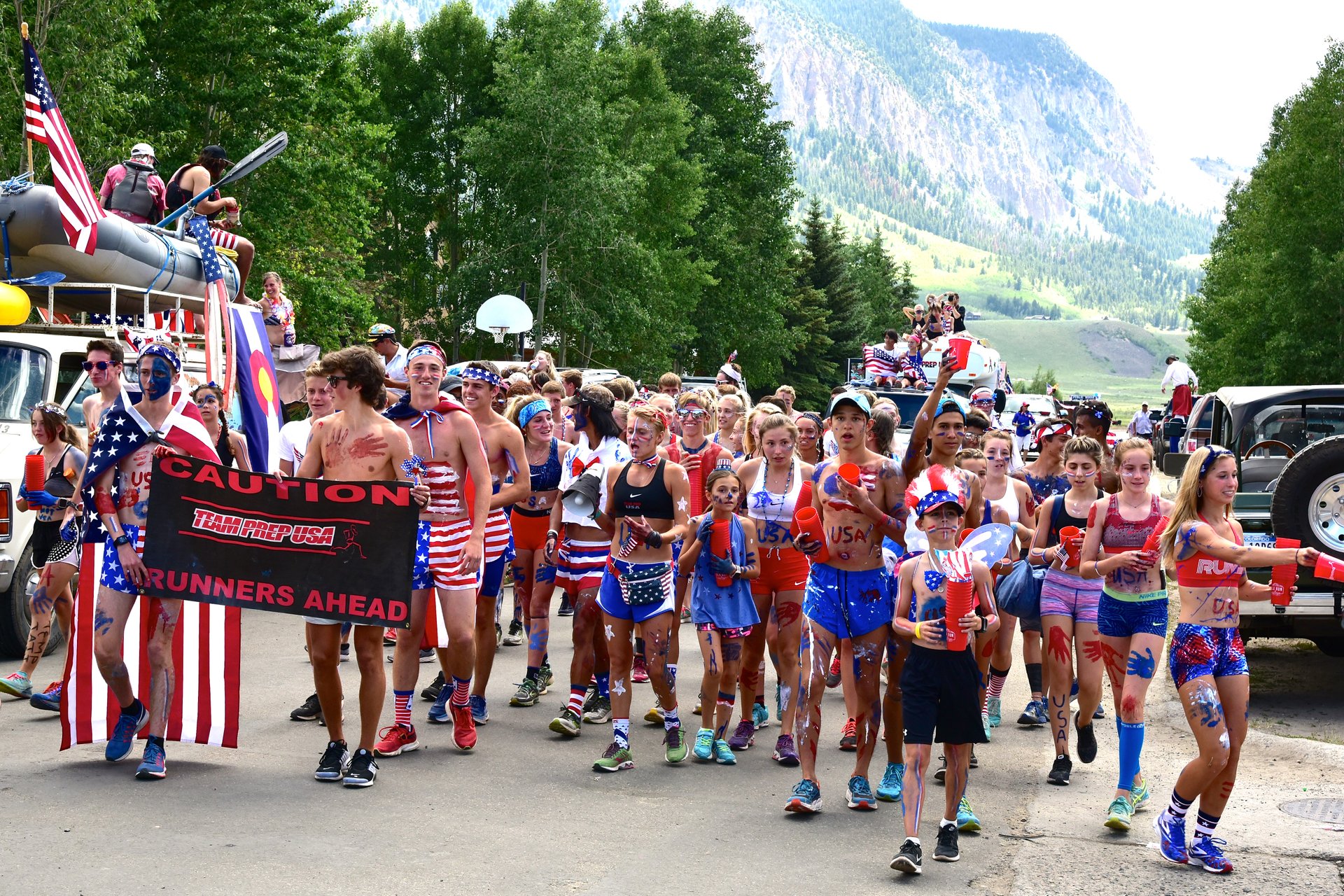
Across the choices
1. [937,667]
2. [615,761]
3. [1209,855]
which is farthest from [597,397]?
[1209,855]

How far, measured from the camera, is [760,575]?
8.11 m

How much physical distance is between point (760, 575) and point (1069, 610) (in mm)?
1744

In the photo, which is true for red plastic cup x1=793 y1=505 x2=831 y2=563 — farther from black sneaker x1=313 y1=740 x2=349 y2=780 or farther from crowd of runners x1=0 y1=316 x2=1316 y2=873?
black sneaker x1=313 y1=740 x2=349 y2=780

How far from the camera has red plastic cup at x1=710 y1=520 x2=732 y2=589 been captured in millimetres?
7891

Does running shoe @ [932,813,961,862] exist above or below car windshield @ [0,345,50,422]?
below

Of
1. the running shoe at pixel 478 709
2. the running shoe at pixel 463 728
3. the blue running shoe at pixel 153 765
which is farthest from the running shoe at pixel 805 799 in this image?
the blue running shoe at pixel 153 765

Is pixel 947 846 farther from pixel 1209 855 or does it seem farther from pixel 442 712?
pixel 442 712

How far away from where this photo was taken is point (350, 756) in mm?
7449

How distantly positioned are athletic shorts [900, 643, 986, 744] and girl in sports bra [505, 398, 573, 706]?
3675mm

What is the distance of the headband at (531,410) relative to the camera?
9.79 m

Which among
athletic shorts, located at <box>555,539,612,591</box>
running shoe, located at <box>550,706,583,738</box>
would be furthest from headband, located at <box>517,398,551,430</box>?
running shoe, located at <box>550,706,583,738</box>

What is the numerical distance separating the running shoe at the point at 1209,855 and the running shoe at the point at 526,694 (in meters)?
4.50

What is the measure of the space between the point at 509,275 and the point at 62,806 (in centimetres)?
3716

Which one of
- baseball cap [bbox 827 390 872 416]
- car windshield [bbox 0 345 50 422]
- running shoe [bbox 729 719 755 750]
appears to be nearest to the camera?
baseball cap [bbox 827 390 872 416]
